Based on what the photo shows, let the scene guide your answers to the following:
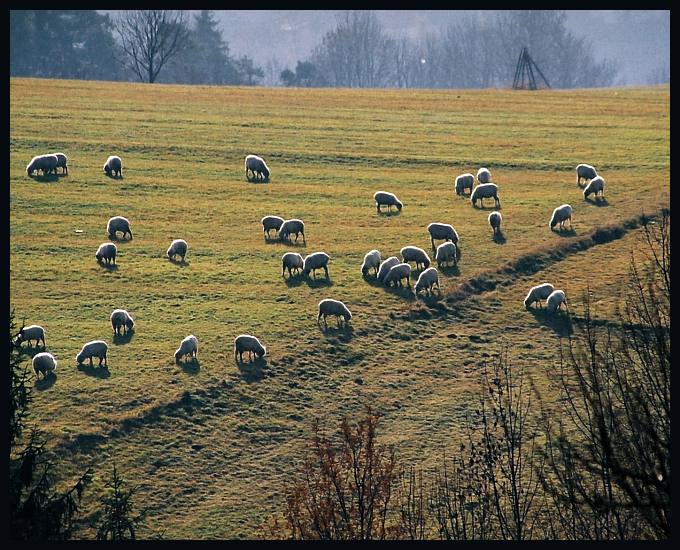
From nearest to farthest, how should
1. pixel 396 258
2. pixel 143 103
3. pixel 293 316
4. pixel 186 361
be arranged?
pixel 186 361 < pixel 293 316 < pixel 396 258 < pixel 143 103

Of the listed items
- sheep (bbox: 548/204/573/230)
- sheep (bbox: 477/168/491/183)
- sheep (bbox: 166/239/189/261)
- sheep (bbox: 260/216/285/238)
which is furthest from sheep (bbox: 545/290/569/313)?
sheep (bbox: 477/168/491/183)

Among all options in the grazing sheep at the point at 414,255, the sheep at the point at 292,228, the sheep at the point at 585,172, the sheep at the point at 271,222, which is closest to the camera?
the grazing sheep at the point at 414,255

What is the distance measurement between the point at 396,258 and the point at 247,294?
18.7 feet

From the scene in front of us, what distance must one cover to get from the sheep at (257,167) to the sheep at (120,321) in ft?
66.5

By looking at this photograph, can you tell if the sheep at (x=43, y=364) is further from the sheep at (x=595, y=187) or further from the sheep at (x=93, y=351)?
the sheep at (x=595, y=187)

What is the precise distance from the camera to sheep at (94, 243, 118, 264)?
136ft

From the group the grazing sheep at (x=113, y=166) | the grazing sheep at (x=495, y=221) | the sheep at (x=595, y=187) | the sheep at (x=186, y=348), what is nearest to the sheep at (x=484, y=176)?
the sheep at (x=595, y=187)

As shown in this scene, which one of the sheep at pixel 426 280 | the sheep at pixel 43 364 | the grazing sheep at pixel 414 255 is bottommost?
the sheep at pixel 43 364

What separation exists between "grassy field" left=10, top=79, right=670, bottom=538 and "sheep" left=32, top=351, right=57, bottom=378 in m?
0.44

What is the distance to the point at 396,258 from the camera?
4050 cm

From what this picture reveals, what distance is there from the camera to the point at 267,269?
4091 cm

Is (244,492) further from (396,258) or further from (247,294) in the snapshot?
(396,258)

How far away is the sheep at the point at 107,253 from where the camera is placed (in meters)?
41.4

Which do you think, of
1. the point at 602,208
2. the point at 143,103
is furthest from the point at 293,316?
the point at 143,103
